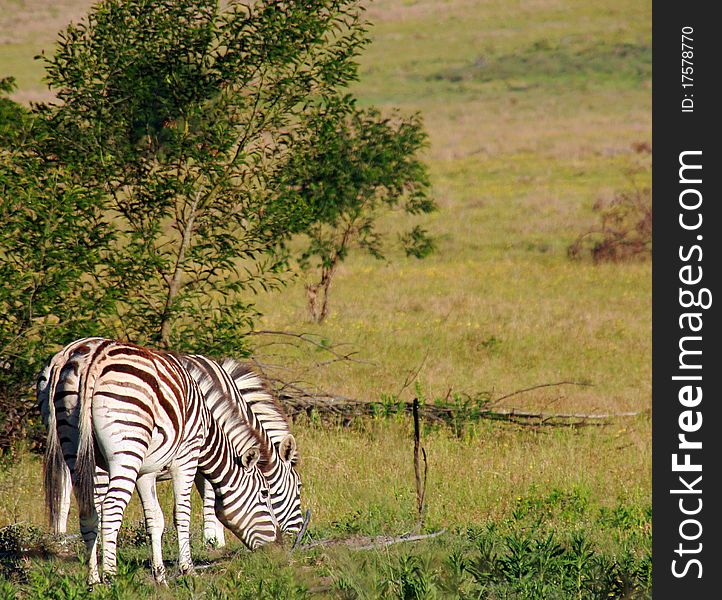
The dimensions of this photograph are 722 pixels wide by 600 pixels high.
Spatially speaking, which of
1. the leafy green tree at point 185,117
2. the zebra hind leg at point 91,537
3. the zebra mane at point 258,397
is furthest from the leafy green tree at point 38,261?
the zebra hind leg at point 91,537

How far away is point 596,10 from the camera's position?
93125mm

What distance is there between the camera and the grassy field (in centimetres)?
647

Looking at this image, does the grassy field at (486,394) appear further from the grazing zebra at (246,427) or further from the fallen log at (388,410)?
the grazing zebra at (246,427)

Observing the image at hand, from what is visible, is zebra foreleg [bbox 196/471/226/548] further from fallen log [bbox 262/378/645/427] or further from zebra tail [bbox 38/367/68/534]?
fallen log [bbox 262/378/645/427]

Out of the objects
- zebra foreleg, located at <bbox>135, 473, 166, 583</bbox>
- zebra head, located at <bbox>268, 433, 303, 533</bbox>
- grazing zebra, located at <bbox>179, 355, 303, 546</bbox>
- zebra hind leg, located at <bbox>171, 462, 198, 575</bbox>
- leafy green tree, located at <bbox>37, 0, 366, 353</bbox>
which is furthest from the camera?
leafy green tree, located at <bbox>37, 0, 366, 353</bbox>

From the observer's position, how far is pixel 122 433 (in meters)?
6.75

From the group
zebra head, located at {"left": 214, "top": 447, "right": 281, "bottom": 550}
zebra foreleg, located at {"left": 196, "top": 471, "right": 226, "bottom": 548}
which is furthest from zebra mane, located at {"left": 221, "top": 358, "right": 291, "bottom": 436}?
zebra foreleg, located at {"left": 196, "top": 471, "right": 226, "bottom": 548}

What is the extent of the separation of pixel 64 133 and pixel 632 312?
1319 centimetres

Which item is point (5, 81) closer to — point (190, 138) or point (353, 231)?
point (190, 138)

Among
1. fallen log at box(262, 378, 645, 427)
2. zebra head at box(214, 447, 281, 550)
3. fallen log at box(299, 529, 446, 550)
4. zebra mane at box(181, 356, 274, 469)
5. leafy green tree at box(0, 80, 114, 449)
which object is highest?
leafy green tree at box(0, 80, 114, 449)

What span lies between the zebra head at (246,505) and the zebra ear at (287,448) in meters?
0.41

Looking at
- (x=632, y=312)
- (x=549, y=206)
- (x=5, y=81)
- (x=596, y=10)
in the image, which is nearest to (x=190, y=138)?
(x=5, y=81)

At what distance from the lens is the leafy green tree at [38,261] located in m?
9.81

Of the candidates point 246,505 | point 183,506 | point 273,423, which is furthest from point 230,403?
point 183,506
